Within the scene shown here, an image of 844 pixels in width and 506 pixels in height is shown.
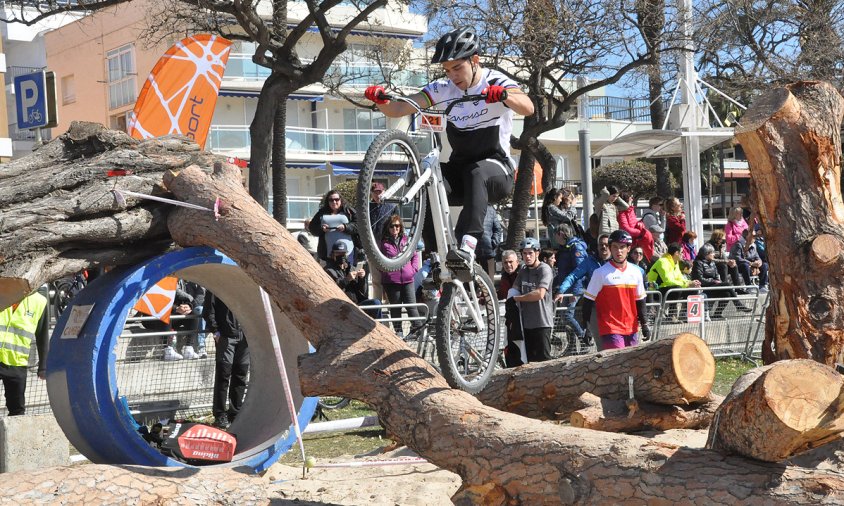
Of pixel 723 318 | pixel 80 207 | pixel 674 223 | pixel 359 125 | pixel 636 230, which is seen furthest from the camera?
pixel 359 125

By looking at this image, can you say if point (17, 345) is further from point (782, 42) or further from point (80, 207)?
point (782, 42)

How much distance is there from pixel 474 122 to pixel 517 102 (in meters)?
0.52

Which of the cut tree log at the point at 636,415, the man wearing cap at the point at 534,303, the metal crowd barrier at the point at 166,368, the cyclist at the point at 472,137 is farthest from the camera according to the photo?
the man wearing cap at the point at 534,303

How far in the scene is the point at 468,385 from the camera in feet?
22.9

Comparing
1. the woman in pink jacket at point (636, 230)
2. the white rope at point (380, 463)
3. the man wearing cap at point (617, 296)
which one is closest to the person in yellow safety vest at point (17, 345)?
the white rope at point (380, 463)

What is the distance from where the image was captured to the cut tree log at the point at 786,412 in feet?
17.3

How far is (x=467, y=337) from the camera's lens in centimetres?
705

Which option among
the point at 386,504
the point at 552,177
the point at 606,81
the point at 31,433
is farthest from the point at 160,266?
the point at 552,177

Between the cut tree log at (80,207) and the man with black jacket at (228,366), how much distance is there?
7.93ft

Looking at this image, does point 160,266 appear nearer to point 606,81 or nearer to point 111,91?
point 606,81

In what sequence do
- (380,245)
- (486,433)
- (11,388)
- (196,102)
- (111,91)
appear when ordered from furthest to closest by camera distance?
(111,91)
(196,102)
(11,388)
(380,245)
(486,433)

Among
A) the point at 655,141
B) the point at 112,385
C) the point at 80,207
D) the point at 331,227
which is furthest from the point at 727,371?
the point at 80,207

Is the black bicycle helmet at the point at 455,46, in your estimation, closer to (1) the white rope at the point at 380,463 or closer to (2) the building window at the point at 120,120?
(1) the white rope at the point at 380,463

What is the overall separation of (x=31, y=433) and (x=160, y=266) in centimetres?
173
